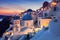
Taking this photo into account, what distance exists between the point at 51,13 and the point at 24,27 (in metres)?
4.78

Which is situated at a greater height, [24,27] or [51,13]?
[51,13]

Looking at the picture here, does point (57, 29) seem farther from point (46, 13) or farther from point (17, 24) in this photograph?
point (46, 13)

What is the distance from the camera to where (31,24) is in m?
23.7

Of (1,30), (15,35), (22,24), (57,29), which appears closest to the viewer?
(57,29)

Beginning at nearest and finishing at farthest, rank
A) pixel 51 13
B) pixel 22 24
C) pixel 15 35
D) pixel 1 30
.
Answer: pixel 15 35 < pixel 22 24 < pixel 51 13 < pixel 1 30

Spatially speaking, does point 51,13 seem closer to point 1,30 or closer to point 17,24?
point 17,24

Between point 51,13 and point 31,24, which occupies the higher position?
point 51,13

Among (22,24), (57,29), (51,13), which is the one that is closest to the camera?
(57,29)

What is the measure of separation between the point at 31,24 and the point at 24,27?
129 cm

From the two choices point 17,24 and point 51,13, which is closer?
point 17,24

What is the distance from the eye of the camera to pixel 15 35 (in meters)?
20.4

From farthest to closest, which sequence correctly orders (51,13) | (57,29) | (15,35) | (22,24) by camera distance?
(51,13)
(22,24)
(15,35)
(57,29)

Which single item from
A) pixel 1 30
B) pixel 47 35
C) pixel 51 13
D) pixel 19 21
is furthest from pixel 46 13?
pixel 47 35

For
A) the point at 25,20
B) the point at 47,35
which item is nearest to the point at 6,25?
the point at 25,20
